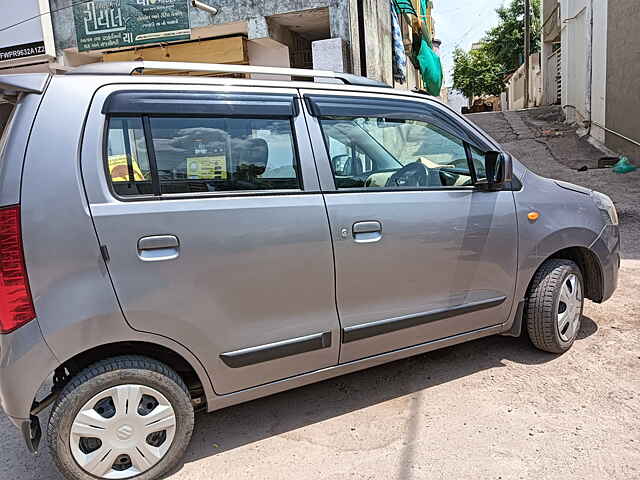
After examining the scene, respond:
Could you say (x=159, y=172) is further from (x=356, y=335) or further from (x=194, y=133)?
(x=356, y=335)

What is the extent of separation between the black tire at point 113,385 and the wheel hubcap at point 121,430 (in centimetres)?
3

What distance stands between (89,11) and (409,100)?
8582mm

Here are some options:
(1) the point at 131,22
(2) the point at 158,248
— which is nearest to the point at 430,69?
(1) the point at 131,22

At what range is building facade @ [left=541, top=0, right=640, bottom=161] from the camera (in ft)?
34.1

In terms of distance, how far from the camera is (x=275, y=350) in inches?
106

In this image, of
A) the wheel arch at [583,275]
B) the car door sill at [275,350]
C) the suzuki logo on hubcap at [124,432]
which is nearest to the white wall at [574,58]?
the wheel arch at [583,275]

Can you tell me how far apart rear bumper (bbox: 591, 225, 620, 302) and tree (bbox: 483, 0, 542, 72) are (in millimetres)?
30302

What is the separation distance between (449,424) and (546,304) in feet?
3.97

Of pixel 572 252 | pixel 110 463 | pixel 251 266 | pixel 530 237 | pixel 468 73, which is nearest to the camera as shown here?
pixel 110 463

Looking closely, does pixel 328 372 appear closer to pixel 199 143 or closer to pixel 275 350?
pixel 275 350

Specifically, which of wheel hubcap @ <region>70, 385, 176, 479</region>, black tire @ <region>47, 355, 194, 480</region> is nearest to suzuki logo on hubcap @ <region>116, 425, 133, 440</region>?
wheel hubcap @ <region>70, 385, 176, 479</region>

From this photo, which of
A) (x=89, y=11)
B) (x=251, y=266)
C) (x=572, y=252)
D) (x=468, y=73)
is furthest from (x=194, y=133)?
(x=468, y=73)

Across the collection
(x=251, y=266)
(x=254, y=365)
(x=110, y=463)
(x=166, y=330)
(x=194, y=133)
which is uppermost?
(x=194, y=133)

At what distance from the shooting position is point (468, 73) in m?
36.9
